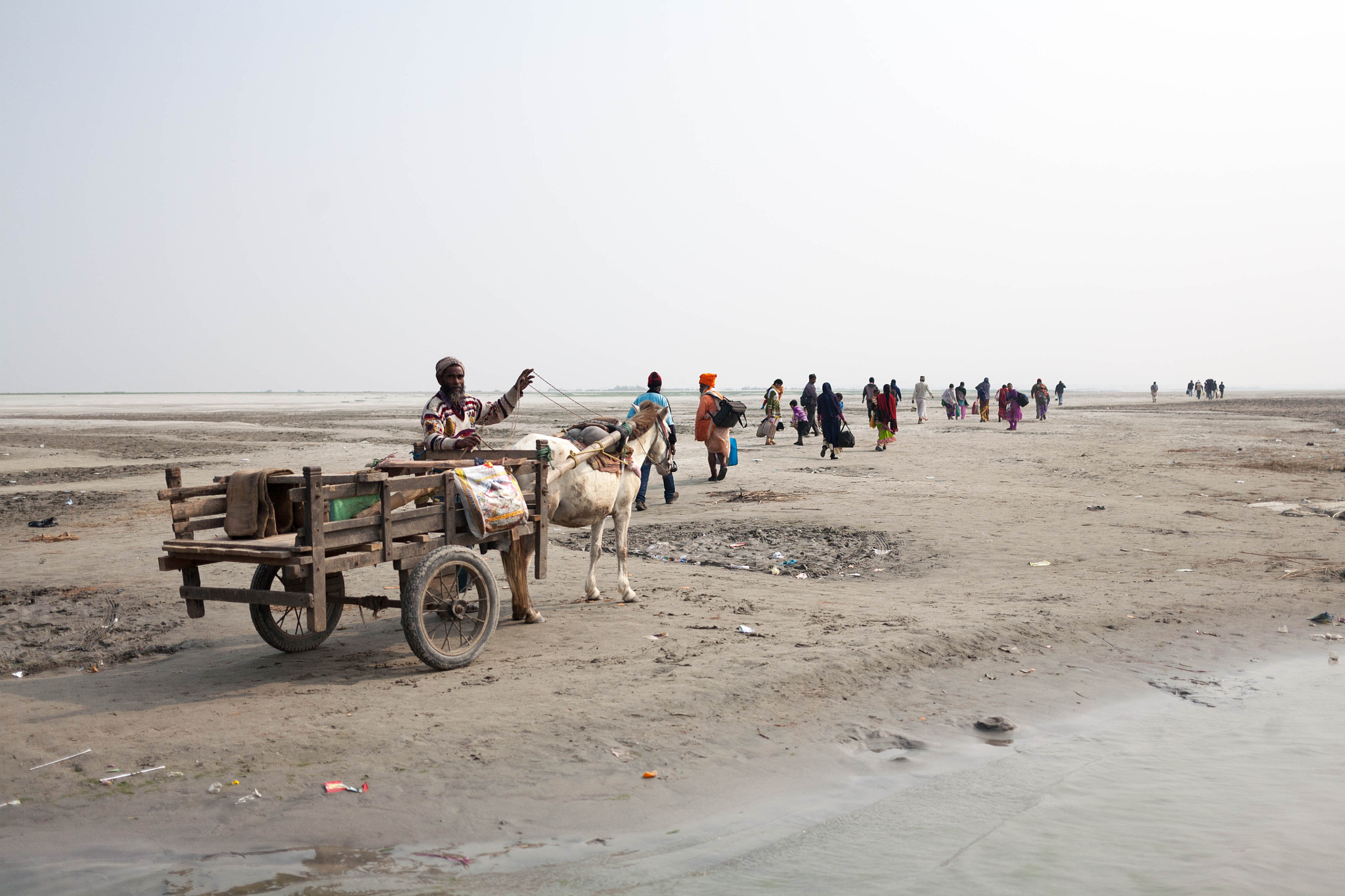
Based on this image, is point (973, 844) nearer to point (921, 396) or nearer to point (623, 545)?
point (623, 545)

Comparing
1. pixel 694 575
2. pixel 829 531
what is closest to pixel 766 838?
pixel 694 575

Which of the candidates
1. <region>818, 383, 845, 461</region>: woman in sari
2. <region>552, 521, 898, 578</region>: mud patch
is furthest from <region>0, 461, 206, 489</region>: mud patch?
<region>818, 383, 845, 461</region>: woman in sari

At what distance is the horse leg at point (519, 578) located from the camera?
286 inches

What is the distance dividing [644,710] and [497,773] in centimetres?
107

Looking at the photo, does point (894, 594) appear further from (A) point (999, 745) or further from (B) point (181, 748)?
(B) point (181, 748)

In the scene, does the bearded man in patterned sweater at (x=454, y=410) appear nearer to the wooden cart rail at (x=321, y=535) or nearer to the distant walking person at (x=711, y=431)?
the wooden cart rail at (x=321, y=535)

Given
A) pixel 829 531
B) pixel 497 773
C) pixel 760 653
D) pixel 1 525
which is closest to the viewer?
pixel 497 773

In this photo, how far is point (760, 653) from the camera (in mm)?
6430

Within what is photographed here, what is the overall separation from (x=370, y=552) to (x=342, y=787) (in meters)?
1.69

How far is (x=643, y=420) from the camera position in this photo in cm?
854

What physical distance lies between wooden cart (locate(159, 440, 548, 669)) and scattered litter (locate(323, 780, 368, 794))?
1.08m

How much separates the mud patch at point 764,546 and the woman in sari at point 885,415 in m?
12.0

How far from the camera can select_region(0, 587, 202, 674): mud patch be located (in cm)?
670

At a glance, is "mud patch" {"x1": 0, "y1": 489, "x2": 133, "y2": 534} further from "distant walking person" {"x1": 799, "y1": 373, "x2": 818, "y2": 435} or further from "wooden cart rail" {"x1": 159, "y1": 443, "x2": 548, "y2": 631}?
"distant walking person" {"x1": 799, "y1": 373, "x2": 818, "y2": 435}
